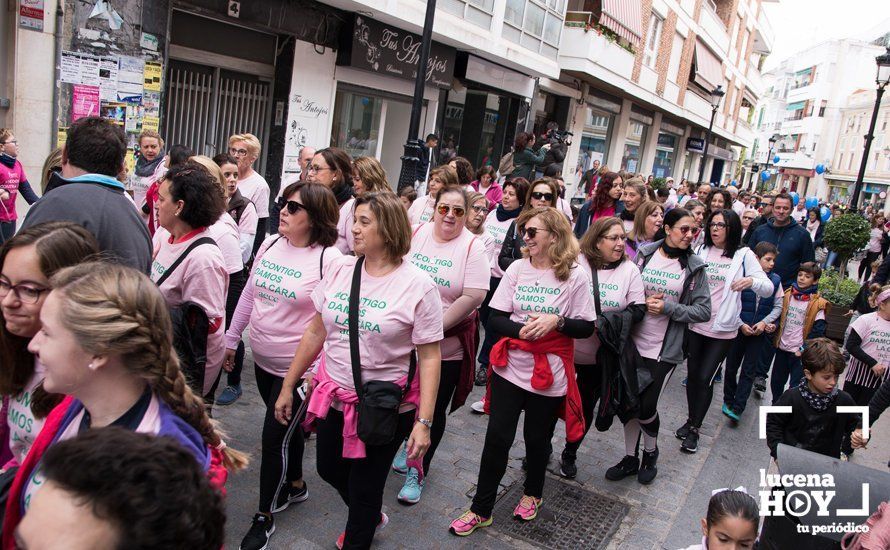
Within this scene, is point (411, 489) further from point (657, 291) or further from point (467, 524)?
point (657, 291)

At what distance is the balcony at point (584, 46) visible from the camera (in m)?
18.9

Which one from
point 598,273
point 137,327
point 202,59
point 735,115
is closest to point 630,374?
point 598,273

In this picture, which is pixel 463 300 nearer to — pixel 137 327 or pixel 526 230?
pixel 526 230

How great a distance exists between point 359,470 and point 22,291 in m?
1.71

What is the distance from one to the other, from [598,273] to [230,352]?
8.12 ft

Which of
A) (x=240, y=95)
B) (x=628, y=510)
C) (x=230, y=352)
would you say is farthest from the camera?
(x=240, y=95)

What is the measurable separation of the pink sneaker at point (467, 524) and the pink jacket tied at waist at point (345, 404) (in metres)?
0.93

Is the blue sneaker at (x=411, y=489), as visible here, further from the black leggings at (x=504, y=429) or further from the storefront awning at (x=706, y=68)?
the storefront awning at (x=706, y=68)

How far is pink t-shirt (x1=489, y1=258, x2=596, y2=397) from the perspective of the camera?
4156 mm

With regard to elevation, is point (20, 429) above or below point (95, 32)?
below

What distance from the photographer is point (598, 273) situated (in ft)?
15.8

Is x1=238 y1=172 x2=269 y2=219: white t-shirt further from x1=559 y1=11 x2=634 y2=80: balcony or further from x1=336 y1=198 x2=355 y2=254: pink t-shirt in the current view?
x1=559 y1=11 x2=634 y2=80: balcony

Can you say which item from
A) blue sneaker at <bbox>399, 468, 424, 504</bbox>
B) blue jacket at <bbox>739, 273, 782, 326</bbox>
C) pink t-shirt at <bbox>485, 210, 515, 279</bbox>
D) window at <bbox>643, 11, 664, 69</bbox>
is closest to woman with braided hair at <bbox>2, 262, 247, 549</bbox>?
blue sneaker at <bbox>399, 468, 424, 504</bbox>

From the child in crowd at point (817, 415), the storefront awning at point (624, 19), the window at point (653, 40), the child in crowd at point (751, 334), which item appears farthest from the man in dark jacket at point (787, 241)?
the window at point (653, 40)
